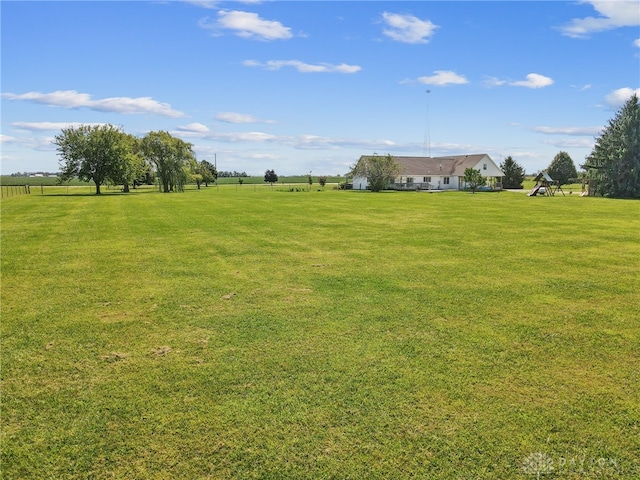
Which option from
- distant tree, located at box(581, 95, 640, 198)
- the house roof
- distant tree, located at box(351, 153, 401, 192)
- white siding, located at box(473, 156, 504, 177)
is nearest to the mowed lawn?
distant tree, located at box(581, 95, 640, 198)

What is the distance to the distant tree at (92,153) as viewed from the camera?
44.0m

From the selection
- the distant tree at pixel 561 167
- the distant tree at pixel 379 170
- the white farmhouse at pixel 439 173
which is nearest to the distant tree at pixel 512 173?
the white farmhouse at pixel 439 173

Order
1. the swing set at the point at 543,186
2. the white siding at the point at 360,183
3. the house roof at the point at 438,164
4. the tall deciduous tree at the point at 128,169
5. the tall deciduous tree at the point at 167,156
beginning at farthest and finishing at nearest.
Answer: the house roof at the point at 438,164, the white siding at the point at 360,183, the tall deciduous tree at the point at 167,156, the tall deciduous tree at the point at 128,169, the swing set at the point at 543,186

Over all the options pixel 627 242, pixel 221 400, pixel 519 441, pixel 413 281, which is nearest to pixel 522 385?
pixel 519 441

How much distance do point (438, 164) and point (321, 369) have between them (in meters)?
64.0

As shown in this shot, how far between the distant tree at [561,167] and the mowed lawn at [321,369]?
224 ft

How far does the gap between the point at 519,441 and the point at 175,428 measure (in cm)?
261

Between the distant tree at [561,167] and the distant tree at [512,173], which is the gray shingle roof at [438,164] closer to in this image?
the distant tree at [512,173]

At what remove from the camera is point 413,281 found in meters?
7.55

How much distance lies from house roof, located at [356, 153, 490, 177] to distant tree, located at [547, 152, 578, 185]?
49.6 feet

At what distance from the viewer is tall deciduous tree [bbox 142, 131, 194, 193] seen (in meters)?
51.9

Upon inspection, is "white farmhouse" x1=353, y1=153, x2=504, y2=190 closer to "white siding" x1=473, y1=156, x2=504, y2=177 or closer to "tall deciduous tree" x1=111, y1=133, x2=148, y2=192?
"white siding" x1=473, y1=156, x2=504, y2=177

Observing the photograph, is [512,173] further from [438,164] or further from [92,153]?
[92,153]

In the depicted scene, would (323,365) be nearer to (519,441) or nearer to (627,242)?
(519,441)
